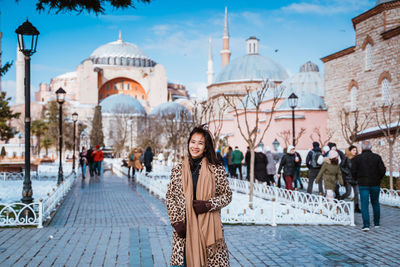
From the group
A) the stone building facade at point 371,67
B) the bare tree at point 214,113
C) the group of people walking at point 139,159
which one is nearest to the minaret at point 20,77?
the bare tree at point 214,113

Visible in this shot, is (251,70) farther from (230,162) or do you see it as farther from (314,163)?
(314,163)

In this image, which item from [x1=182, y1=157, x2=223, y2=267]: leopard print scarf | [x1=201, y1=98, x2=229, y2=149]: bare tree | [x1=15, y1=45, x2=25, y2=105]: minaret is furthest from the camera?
[x1=15, y1=45, x2=25, y2=105]: minaret

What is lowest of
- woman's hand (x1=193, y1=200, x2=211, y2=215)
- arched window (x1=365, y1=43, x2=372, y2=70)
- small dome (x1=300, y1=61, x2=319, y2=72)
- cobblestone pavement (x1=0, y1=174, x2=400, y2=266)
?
cobblestone pavement (x1=0, y1=174, x2=400, y2=266)

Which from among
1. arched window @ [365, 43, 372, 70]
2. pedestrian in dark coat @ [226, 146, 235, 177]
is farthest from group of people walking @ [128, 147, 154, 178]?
arched window @ [365, 43, 372, 70]

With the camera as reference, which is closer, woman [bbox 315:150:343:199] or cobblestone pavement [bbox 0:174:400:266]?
cobblestone pavement [bbox 0:174:400:266]

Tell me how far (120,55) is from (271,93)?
52.6 meters

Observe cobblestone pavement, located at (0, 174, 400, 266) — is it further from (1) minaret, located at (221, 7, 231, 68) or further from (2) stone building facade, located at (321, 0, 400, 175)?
(1) minaret, located at (221, 7, 231, 68)

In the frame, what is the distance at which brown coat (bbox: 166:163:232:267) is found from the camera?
314 cm

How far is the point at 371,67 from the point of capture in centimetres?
2306

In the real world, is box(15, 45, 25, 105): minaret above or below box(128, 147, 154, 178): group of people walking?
above

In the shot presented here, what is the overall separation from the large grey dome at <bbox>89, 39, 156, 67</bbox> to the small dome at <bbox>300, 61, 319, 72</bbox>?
48.5m

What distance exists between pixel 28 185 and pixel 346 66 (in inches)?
868

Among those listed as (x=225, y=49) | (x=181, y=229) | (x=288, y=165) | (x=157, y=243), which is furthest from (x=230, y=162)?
(x=225, y=49)

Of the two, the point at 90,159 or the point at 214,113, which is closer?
the point at 90,159
